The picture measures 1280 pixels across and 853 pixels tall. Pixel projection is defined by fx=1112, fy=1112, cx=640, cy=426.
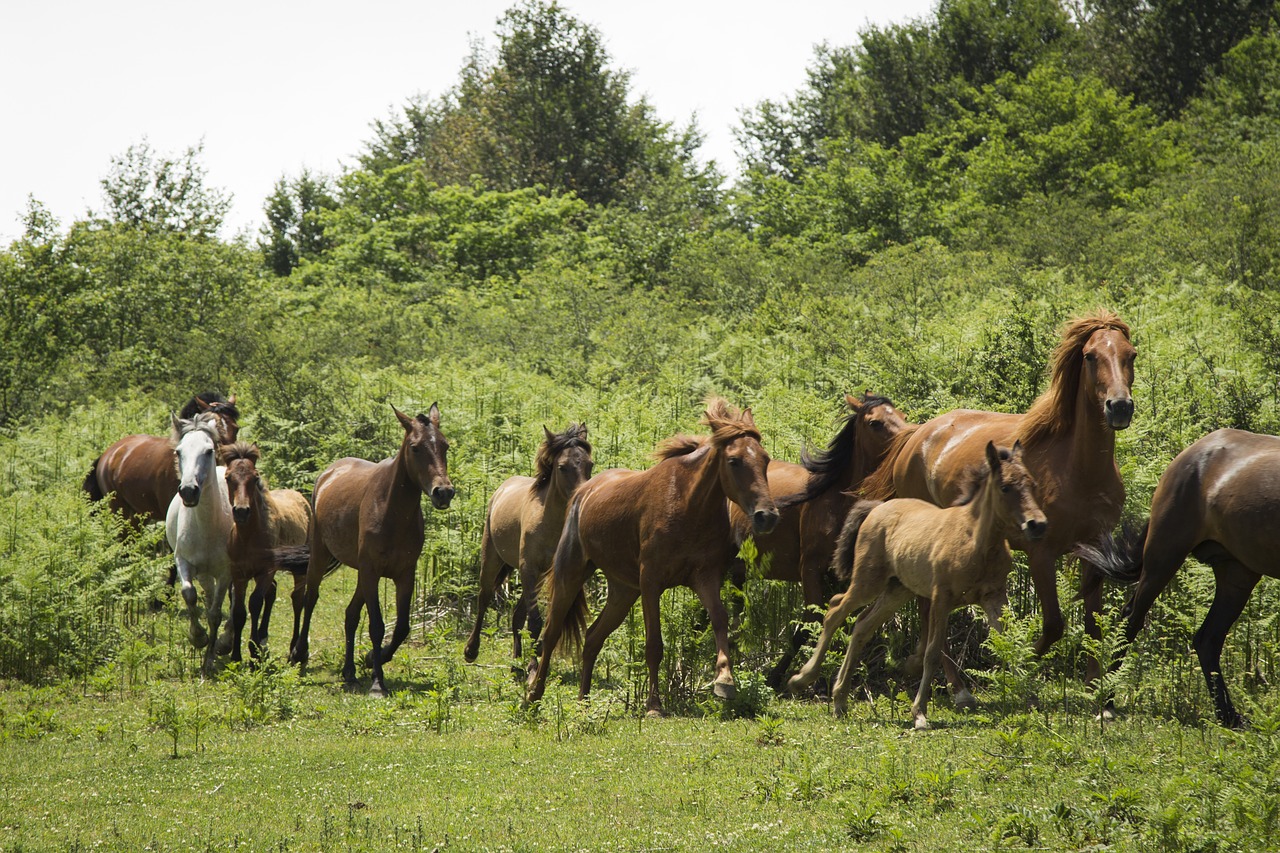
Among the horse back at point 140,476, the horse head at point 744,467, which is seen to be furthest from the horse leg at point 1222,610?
the horse back at point 140,476

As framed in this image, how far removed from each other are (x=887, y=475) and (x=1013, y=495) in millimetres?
2902

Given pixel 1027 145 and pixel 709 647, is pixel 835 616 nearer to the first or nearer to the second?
pixel 709 647

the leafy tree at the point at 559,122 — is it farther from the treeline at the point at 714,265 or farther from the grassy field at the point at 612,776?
the grassy field at the point at 612,776

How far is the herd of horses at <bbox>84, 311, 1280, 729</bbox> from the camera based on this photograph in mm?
8008

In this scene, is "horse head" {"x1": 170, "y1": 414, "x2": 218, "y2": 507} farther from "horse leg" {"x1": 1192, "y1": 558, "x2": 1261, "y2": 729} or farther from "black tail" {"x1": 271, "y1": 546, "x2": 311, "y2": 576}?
"horse leg" {"x1": 1192, "y1": 558, "x2": 1261, "y2": 729}

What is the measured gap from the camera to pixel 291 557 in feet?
41.0

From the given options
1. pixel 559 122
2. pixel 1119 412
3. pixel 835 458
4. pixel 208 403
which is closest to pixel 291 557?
pixel 208 403

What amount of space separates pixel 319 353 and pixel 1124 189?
2028 centimetres

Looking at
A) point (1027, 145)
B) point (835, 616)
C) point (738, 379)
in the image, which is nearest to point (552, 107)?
point (1027, 145)

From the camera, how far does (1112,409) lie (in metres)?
8.10

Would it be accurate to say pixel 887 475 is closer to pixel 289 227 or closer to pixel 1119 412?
pixel 1119 412

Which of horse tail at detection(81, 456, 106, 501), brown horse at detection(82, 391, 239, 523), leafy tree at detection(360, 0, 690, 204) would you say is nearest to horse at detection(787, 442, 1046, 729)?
brown horse at detection(82, 391, 239, 523)

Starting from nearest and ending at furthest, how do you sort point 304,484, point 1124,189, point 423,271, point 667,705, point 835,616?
point 835,616 → point 667,705 → point 304,484 → point 1124,189 → point 423,271

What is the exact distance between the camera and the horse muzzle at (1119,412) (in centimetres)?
805
